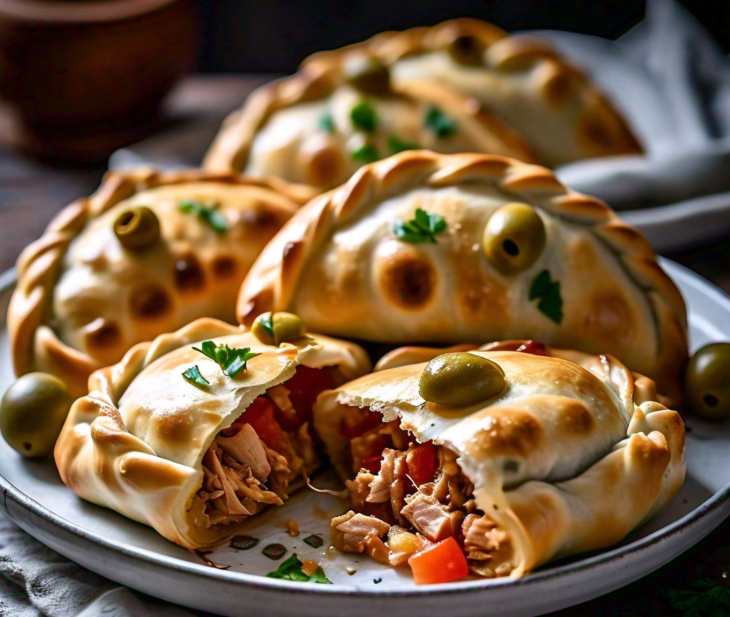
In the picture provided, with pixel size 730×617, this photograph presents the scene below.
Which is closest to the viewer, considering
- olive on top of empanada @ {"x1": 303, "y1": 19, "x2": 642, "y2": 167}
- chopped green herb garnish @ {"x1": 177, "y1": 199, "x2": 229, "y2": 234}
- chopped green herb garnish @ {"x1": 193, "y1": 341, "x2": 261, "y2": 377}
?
chopped green herb garnish @ {"x1": 193, "y1": 341, "x2": 261, "y2": 377}

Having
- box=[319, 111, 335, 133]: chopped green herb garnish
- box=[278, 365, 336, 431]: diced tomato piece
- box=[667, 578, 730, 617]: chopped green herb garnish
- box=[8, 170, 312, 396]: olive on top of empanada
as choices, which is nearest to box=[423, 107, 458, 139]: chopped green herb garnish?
box=[319, 111, 335, 133]: chopped green herb garnish

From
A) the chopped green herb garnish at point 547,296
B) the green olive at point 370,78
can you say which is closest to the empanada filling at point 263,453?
the chopped green herb garnish at point 547,296

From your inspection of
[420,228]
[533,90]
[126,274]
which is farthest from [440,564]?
[533,90]

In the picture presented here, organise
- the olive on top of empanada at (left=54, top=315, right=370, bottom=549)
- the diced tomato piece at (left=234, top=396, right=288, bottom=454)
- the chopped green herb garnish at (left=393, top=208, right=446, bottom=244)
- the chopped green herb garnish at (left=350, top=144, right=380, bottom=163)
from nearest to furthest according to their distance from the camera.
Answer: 1. the olive on top of empanada at (left=54, top=315, right=370, bottom=549)
2. the diced tomato piece at (left=234, top=396, right=288, bottom=454)
3. the chopped green herb garnish at (left=393, top=208, right=446, bottom=244)
4. the chopped green herb garnish at (left=350, top=144, right=380, bottom=163)

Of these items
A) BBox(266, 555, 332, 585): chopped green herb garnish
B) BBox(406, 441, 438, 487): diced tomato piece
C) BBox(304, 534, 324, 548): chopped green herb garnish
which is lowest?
BBox(304, 534, 324, 548): chopped green herb garnish

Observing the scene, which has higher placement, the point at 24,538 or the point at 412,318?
the point at 412,318

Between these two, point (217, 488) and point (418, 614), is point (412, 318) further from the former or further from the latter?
point (418, 614)

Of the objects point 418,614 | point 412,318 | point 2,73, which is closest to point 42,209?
point 2,73

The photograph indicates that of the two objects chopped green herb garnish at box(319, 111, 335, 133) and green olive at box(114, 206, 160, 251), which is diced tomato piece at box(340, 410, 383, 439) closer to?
green olive at box(114, 206, 160, 251)

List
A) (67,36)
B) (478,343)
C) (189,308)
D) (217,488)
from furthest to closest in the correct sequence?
(67,36)
(189,308)
(478,343)
(217,488)
